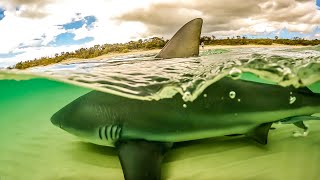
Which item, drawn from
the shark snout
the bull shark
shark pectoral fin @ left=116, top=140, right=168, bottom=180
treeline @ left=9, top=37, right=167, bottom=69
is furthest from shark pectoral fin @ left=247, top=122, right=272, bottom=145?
the shark snout

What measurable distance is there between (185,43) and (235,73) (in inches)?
11.5

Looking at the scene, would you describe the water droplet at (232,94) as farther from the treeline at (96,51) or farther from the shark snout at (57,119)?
the shark snout at (57,119)

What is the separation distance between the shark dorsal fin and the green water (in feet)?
1.50

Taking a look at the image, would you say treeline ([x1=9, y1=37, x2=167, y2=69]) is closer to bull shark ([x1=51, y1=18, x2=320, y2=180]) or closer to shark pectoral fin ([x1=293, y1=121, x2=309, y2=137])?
bull shark ([x1=51, y1=18, x2=320, y2=180])

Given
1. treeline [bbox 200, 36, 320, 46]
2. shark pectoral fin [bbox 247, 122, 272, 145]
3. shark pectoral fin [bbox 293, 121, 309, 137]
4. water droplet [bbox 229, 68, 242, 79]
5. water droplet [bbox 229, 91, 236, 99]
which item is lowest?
shark pectoral fin [bbox 293, 121, 309, 137]

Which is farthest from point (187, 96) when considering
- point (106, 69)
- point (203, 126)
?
point (106, 69)

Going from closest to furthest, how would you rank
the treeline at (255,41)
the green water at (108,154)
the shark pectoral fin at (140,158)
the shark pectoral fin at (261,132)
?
1. the shark pectoral fin at (140,158)
2. the green water at (108,154)
3. the shark pectoral fin at (261,132)
4. the treeline at (255,41)

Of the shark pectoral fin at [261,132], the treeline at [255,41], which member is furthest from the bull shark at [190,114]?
the treeline at [255,41]

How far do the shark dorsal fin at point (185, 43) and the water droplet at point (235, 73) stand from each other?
0.71 ft

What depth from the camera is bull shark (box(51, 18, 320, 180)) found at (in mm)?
1513

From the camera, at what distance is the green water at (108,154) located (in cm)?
149

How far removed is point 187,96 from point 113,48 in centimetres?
44

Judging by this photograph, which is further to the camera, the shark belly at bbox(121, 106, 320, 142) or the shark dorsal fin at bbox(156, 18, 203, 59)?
the shark dorsal fin at bbox(156, 18, 203, 59)

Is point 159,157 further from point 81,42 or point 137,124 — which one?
point 81,42
